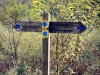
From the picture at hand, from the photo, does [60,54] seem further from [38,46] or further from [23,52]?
[23,52]

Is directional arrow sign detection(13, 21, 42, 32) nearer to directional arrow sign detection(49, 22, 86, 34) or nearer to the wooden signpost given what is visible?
the wooden signpost

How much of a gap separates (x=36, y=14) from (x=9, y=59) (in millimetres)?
1502

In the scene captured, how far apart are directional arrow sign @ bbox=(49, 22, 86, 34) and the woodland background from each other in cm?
134

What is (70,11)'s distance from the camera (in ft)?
13.7

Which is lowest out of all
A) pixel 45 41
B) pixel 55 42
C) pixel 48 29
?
pixel 55 42

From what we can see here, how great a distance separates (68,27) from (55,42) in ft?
5.35

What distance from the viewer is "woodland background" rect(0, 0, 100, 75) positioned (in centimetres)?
433

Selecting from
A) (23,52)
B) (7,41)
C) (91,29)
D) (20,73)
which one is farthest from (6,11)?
(91,29)

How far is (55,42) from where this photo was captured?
4.39 m

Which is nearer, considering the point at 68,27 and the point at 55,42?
the point at 68,27

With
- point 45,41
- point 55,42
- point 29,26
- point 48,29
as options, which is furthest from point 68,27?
point 55,42

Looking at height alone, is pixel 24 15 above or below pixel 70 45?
above

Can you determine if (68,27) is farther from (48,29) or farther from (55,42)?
(55,42)

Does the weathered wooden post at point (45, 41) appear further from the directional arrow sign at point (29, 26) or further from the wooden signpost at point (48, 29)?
the directional arrow sign at point (29, 26)
